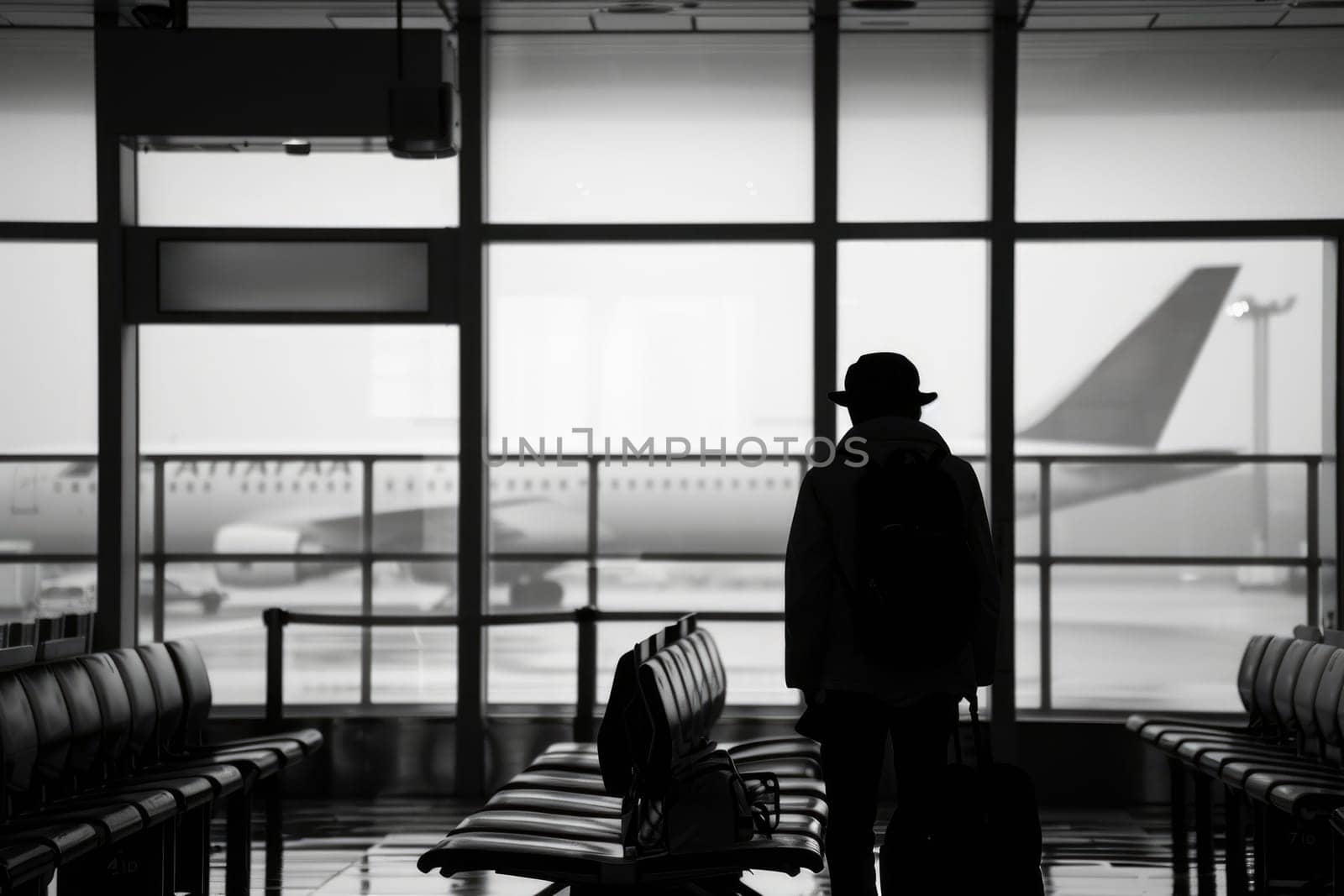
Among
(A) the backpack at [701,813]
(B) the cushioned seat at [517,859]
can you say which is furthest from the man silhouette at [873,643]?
(B) the cushioned seat at [517,859]

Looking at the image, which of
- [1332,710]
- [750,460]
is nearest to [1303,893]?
[1332,710]

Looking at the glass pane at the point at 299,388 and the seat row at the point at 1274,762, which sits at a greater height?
the glass pane at the point at 299,388

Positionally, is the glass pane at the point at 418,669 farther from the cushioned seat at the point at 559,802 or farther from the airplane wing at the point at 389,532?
the cushioned seat at the point at 559,802

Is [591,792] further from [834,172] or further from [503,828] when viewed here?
[834,172]

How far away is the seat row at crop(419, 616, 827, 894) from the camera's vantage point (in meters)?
4.00

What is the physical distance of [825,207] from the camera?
7.41 metres

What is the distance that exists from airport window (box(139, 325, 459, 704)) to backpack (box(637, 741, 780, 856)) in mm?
3544

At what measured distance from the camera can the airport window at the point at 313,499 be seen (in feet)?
24.8

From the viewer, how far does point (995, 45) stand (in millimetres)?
7383

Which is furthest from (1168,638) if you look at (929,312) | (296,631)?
(296,631)

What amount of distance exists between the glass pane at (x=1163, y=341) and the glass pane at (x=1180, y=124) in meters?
0.21

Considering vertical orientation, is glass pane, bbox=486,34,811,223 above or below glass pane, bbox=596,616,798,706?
above

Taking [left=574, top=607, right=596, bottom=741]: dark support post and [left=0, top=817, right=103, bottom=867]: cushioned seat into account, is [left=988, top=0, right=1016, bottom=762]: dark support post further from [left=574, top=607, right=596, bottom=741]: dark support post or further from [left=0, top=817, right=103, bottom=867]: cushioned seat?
[left=0, top=817, right=103, bottom=867]: cushioned seat

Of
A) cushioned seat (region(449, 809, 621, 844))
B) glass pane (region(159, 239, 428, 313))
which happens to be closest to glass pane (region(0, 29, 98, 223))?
glass pane (region(159, 239, 428, 313))
